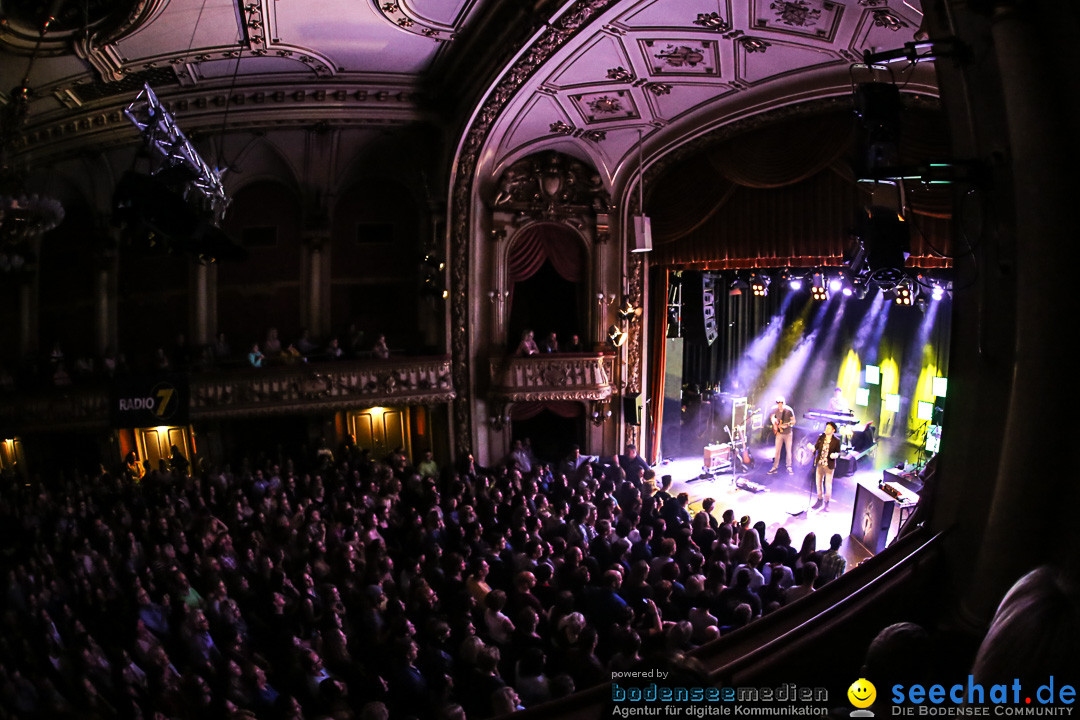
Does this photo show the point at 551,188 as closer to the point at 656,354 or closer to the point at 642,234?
the point at 642,234

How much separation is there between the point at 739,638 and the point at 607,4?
8182mm

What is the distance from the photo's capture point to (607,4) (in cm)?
844

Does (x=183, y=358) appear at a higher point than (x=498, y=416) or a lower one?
higher

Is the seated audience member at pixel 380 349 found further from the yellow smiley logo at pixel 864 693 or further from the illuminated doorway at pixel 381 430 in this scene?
the yellow smiley logo at pixel 864 693

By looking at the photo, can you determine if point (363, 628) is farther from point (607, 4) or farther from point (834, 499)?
point (834, 499)

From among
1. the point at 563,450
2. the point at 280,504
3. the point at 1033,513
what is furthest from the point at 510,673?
the point at 563,450

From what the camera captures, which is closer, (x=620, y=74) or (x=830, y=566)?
(x=830, y=566)

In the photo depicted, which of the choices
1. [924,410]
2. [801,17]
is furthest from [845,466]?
[801,17]

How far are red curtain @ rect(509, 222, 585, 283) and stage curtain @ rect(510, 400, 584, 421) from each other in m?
2.44

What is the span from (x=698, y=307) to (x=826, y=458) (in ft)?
16.2

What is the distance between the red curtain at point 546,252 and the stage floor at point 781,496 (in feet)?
15.4

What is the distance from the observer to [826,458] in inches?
473

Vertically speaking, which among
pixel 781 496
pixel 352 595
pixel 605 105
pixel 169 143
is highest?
pixel 605 105

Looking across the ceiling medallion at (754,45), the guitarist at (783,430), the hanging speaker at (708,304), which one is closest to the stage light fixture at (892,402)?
the guitarist at (783,430)
